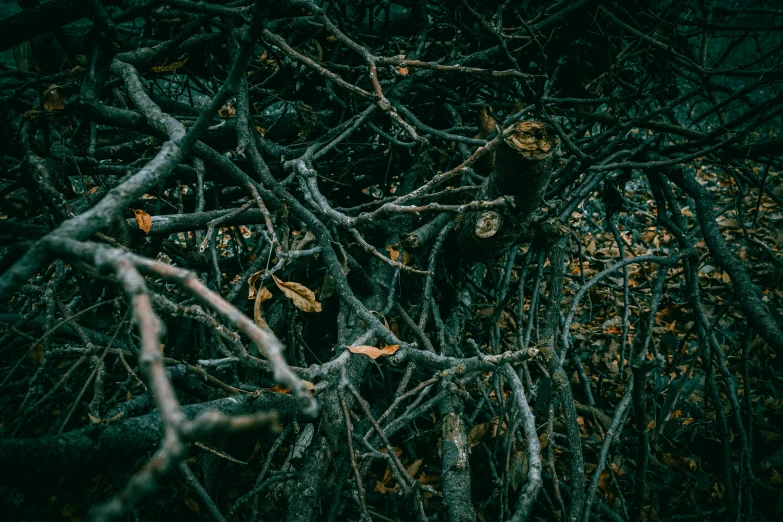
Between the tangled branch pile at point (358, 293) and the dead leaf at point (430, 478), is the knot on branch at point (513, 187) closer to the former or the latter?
the tangled branch pile at point (358, 293)

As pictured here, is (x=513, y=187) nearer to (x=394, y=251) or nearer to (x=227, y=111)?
(x=394, y=251)

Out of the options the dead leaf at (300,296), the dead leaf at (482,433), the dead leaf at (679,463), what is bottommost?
the dead leaf at (679,463)

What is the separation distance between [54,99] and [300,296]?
122cm

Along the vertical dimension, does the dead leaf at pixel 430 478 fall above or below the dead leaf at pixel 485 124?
below

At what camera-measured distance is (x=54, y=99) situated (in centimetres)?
146

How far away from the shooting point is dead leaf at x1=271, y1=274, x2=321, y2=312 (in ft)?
4.16

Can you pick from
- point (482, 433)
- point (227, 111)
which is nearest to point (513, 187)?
point (482, 433)

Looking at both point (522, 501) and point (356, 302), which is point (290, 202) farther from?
point (522, 501)

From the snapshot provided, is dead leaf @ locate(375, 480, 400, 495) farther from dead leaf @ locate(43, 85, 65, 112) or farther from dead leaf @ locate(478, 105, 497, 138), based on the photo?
dead leaf @ locate(43, 85, 65, 112)

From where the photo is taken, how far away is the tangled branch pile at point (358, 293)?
929 mm

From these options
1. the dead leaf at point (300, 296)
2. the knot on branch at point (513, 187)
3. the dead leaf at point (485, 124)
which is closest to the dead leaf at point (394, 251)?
the knot on branch at point (513, 187)

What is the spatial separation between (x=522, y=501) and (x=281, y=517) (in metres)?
1.27

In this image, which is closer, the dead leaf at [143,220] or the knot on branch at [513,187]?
the knot on branch at [513,187]

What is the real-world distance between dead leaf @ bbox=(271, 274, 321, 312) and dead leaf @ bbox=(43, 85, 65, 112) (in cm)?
110
